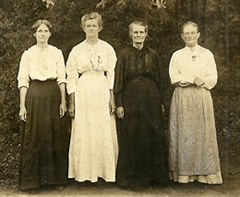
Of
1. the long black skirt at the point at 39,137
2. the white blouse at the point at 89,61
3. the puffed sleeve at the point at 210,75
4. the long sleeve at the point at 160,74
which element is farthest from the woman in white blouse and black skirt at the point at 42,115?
the puffed sleeve at the point at 210,75

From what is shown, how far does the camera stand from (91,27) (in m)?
5.70

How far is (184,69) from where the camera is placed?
5.70 meters

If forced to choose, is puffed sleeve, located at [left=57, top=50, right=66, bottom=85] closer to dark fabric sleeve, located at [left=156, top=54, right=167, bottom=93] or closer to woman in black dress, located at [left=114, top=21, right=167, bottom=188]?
woman in black dress, located at [left=114, top=21, right=167, bottom=188]

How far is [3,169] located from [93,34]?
1979 mm

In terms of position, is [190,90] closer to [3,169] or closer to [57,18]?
[57,18]

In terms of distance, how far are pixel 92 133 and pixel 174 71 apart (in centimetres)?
120

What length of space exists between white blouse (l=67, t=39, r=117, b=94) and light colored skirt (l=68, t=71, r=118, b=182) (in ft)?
0.25

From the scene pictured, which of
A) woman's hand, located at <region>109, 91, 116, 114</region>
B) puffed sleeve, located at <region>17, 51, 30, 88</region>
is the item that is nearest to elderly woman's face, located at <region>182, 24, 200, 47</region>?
woman's hand, located at <region>109, 91, 116, 114</region>

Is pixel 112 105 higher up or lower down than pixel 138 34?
lower down

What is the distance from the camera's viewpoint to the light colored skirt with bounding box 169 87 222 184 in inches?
223

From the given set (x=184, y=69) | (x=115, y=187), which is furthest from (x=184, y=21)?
(x=115, y=187)

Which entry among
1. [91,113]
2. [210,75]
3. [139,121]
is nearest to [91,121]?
[91,113]

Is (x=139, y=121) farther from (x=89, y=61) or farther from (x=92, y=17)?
(x=92, y=17)

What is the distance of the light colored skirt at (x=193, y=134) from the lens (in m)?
5.66
